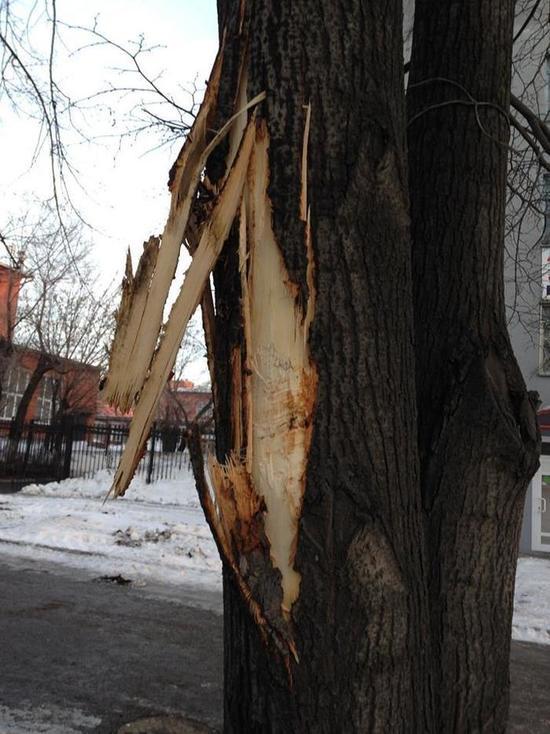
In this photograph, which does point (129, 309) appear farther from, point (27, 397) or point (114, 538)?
point (27, 397)

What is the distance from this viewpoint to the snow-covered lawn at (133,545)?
778 centimetres

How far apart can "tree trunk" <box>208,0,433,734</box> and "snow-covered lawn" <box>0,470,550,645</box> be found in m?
5.74

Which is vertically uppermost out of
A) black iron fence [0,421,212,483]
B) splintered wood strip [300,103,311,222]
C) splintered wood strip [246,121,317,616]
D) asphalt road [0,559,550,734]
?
splintered wood strip [300,103,311,222]

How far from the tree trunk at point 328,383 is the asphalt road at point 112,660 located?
8.61 ft

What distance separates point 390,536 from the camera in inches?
63.2

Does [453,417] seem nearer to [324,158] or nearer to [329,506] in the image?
[329,506]

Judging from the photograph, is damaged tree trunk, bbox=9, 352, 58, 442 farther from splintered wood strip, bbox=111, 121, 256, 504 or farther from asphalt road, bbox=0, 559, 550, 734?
splintered wood strip, bbox=111, 121, 256, 504

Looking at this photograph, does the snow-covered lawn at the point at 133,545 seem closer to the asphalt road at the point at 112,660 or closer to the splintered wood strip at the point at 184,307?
the asphalt road at the point at 112,660

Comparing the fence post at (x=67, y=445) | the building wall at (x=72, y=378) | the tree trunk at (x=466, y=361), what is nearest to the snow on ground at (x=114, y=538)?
the fence post at (x=67, y=445)

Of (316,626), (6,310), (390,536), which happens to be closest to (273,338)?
(390,536)

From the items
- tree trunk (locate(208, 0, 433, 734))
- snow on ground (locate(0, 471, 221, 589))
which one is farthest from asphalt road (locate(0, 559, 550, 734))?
tree trunk (locate(208, 0, 433, 734))

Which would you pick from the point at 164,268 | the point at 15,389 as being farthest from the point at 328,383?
the point at 15,389

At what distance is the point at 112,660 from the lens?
15.8ft

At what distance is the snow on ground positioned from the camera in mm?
8209
